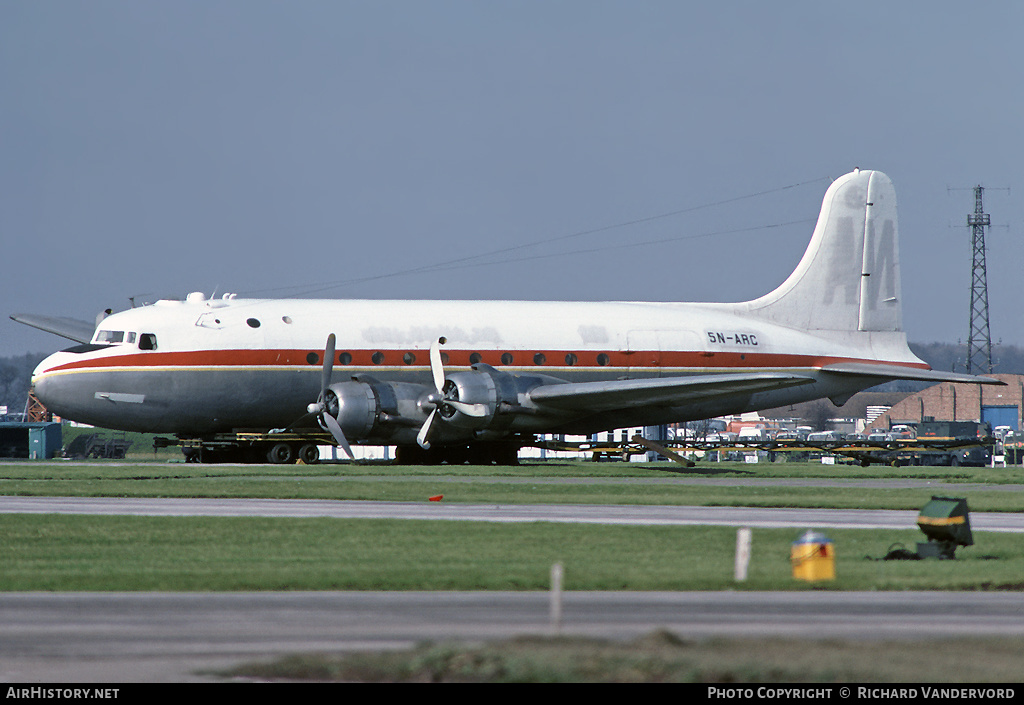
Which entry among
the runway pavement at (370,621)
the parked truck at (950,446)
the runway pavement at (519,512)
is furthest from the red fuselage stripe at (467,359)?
the runway pavement at (370,621)

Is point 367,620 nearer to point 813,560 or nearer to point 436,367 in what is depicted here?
point 813,560

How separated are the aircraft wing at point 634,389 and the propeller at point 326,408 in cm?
674

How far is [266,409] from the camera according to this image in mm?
45562

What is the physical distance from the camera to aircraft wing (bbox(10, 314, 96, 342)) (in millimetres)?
53656

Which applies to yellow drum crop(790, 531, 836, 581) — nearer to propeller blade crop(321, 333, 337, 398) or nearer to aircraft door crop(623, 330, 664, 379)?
propeller blade crop(321, 333, 337, 398)

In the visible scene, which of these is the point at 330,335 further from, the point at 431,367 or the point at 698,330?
the point at 698,330

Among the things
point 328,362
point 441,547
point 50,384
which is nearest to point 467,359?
point 328,362

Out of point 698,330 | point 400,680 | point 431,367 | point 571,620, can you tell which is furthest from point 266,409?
point 400,680

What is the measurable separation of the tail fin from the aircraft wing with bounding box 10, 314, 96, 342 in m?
28.6

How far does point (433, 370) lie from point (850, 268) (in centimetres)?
2048

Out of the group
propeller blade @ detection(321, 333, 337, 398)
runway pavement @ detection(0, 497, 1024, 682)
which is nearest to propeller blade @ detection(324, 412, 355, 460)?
propeller blade @ detection(321, 333, 337, 398)

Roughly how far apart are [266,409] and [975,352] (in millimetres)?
95367

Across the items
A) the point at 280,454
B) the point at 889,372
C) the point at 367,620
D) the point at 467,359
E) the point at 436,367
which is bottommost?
the point at 367,620

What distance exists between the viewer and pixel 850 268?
55.0 meters
